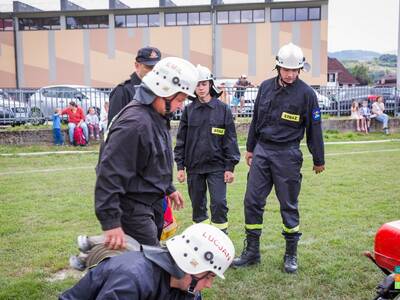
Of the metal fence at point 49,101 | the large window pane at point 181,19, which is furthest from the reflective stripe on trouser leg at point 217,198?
the large window pane at point 181,19

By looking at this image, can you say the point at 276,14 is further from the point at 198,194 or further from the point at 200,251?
the point at 200,251

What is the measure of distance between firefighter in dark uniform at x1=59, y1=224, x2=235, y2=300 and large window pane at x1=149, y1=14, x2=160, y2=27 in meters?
39.8

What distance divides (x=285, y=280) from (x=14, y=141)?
12865mm

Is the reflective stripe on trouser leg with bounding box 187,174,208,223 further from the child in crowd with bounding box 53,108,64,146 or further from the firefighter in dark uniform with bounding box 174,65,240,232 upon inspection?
the child in crowd with bounding box 53,108,64,146

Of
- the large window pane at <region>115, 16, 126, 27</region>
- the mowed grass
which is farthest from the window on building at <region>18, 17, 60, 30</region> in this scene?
the mowed grass

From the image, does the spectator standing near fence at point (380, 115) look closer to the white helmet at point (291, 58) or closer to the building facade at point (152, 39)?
the white helmet at point (291, 58)

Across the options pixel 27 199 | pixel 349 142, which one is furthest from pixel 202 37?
pixel 27 199

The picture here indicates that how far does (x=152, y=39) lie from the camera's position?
4062 centimetres

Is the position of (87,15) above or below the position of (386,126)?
above

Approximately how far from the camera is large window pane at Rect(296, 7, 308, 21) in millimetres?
39000

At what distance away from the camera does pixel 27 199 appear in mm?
8297

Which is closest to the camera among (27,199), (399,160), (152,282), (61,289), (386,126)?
(152,282)

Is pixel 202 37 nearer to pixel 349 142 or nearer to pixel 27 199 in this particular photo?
pixel 349 142

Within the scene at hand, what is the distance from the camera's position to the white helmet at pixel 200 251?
2652 millimetres
